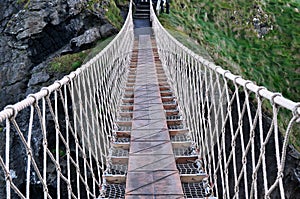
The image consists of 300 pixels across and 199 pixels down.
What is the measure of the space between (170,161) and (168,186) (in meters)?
0.37

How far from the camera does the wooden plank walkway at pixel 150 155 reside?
253 centimetres

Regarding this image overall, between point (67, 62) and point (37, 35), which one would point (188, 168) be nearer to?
point (67, 62)

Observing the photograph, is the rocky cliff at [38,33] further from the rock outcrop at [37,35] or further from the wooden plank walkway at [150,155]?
the wooden plank walkway at [150,155]

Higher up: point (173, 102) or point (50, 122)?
point (173, 102)

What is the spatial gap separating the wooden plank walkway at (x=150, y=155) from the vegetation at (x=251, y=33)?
565 centimetres

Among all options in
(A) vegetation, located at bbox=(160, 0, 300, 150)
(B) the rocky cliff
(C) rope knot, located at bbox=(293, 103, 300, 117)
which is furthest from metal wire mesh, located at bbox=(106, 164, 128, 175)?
(A) vegetation, located at bbox=(160, 0, 300, 150)

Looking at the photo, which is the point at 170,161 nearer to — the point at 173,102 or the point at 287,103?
the point at 287,103

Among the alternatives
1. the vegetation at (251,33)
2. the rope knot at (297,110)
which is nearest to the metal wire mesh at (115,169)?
the rope knot at (297,110)

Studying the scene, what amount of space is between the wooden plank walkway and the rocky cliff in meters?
3.28

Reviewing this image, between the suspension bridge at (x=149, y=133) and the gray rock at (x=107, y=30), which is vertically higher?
the gray rock at (x=107, y=30)

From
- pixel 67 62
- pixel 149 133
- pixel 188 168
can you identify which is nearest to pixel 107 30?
pixel 67 62

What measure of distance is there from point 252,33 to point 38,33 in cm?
732

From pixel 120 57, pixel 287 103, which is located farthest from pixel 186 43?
pixel 287 103

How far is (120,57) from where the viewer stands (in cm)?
692
